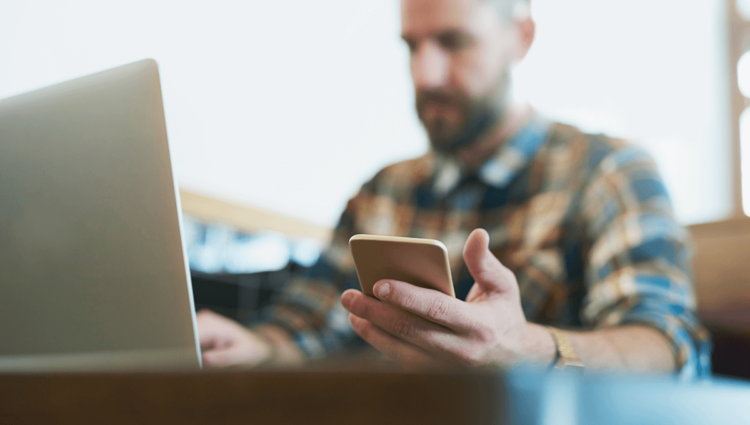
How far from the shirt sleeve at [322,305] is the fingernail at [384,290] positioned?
2.18 ft

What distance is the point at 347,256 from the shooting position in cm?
120

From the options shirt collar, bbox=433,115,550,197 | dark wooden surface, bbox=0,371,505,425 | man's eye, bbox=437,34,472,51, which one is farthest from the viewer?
man's eye, bbox=437,34,472,51

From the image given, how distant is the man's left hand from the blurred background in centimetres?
141

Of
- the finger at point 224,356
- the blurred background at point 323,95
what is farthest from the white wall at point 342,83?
the finger at point 224,356

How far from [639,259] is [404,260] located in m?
0.55

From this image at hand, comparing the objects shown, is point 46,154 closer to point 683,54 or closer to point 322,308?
point 322,308

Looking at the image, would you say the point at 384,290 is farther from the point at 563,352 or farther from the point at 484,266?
the point at 563,352

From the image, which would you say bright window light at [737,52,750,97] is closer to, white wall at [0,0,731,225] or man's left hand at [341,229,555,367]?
white wall at [0,0,731,225]

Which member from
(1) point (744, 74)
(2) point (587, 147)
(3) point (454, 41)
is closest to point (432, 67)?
(3) point (454, 41)

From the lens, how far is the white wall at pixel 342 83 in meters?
1.88

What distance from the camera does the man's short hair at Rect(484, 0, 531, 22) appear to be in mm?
1230

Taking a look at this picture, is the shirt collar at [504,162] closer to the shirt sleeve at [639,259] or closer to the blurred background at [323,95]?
the shirt sleeve at [639,259]

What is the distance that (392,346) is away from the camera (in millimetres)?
481

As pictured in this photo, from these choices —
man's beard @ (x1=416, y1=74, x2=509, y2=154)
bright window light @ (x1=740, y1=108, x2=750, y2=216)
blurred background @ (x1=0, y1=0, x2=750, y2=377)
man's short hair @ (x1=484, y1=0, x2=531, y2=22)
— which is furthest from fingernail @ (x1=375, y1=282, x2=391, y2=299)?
bright window light @ (x1=740, y1=108, x2=750, y2=216)
